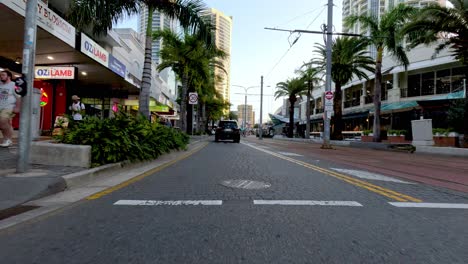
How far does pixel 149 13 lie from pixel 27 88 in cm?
816

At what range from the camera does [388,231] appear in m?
3.84

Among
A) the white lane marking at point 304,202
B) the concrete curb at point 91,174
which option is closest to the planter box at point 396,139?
the concrete curb at point 91,174

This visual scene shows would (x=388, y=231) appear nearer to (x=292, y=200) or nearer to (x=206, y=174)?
(x=292, y=200)

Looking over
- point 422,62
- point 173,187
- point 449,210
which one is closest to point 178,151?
point 173,187

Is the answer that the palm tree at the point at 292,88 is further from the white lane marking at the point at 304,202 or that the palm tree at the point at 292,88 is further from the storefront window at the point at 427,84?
the white lane marking at the point at 304,202

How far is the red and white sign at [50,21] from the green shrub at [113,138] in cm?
440

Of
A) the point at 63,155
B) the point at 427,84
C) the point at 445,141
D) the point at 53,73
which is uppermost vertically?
the point at 427,84

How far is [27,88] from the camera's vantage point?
626cm

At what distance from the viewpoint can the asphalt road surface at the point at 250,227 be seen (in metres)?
3.11

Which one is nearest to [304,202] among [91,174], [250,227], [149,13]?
[250,227]

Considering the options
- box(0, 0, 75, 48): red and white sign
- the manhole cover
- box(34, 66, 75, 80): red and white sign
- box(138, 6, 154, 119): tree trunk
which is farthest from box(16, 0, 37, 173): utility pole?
box(34, 66, 75, 80): red and white sign

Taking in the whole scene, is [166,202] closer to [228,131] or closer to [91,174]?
[91,174]

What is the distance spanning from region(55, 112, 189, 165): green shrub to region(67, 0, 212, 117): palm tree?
3537mm

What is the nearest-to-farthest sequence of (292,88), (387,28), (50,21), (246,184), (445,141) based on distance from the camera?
1. (246,184)
2. (50,21)
3. (445,141)
4. (387,28)
5. (292,88)
